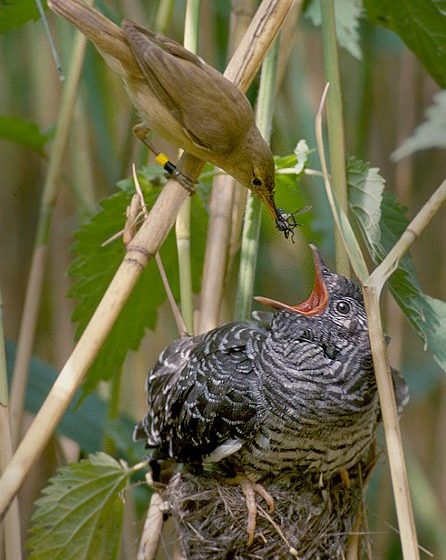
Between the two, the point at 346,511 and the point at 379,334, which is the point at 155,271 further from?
the point at 379,334

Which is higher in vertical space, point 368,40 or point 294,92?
point 368,40

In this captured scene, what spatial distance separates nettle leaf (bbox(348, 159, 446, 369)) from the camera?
1.51 m

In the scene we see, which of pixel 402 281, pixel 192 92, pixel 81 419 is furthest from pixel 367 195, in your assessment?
pixel 81 419

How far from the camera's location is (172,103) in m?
1.75

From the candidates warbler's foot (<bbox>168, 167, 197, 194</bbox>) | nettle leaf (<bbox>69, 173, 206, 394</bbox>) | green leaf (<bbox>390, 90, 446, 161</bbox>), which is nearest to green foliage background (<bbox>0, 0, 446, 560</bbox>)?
nettle leaf (<bbox>69, 173, 206, 394</bbox>)

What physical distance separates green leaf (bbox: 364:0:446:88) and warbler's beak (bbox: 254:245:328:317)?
0.51m

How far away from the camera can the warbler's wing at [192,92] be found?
5.33 ft

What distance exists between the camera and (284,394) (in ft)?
5.47

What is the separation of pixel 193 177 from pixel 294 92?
1082mm

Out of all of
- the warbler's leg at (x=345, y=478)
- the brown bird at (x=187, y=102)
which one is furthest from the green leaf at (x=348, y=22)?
the warbler's leg at (x=345, y=478)

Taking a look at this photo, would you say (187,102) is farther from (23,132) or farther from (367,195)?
(23,132)

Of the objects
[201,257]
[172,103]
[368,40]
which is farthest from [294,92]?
[172,103]

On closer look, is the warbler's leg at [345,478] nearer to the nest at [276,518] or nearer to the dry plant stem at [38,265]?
the nest at [276,518]

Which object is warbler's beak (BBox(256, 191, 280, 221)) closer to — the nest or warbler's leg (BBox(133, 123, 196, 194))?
warbler's leg (BBox(133, 123, 196, 194))
